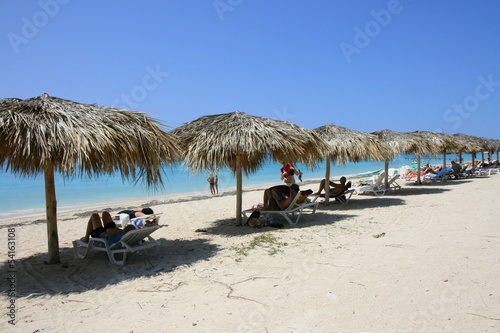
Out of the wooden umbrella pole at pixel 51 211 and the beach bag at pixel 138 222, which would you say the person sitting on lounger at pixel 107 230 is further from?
the beach bag at pixel 138 222

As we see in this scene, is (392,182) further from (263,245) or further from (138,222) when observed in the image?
(138,222)

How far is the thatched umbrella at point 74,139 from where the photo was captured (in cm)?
331

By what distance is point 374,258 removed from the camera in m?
3.82

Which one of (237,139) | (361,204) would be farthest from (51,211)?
(361,204)

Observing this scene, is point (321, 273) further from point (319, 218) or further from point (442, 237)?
point (319, 218)

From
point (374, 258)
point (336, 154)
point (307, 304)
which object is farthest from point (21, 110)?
point (336, 154)

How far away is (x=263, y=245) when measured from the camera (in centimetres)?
467

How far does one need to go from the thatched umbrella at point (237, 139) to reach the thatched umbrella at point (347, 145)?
2136mm

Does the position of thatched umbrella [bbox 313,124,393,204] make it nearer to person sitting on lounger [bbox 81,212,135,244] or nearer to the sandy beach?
the sandy beach

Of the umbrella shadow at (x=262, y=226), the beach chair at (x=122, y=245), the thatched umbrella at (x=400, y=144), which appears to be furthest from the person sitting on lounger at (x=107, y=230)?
the thatched umbrella at (x=400, y=144)

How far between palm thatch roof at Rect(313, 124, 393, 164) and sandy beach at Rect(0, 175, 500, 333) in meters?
3.17

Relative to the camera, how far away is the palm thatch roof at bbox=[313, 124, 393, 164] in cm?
848

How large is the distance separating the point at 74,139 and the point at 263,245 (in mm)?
2797

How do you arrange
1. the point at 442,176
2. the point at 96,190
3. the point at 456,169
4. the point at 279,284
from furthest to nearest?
the point at 96,190, the point at 456,169, the point at 442,176, the point at 279,284
